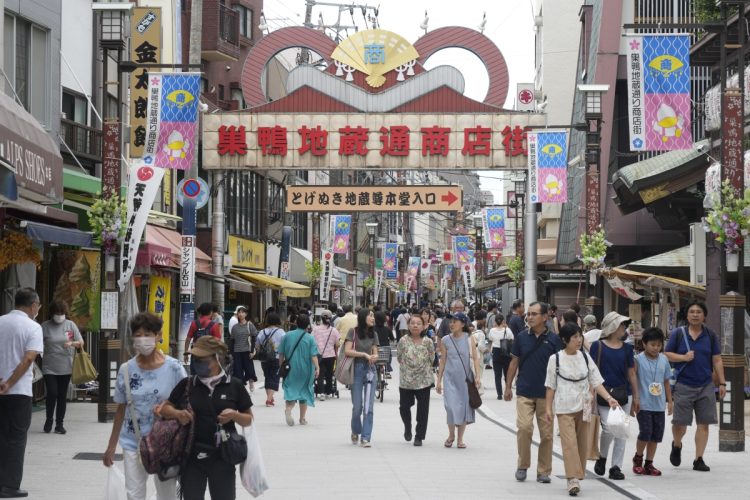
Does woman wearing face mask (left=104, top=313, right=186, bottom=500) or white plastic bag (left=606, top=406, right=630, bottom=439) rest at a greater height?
woman wearing face mask (left=104, top=313, right=186, bottom=500)

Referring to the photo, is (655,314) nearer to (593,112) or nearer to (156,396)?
(593,112)

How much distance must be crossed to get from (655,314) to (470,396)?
40.8 feet

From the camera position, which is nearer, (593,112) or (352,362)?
(352,362)

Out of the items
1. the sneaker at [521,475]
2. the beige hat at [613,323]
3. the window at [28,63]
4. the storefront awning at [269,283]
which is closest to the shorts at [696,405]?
the beige hat at [613,323]

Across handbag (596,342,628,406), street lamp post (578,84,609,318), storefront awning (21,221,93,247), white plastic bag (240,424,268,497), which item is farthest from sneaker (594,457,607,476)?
street lamp post (578,84,609,318)

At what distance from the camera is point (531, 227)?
111 ft

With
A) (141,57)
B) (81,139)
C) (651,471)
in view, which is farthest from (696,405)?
(141,57)

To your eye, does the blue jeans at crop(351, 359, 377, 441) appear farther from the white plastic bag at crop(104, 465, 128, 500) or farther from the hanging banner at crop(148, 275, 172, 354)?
the hanging banner at crop(148, 275, 172, 354)

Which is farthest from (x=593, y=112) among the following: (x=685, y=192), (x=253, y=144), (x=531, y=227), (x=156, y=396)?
(x=156, y=396)

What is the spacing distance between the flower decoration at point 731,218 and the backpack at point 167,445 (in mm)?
10090

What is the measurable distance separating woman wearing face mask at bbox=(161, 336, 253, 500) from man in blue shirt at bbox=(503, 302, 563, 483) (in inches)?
212

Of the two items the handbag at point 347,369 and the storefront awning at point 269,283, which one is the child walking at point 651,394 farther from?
the storefront awning at point 269,283

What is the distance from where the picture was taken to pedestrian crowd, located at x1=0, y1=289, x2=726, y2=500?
7.88m

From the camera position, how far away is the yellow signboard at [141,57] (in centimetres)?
2553
